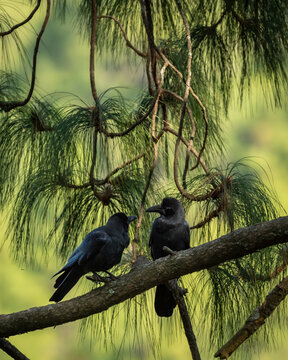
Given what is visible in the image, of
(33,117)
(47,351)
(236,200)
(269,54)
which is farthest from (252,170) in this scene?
(47,351)

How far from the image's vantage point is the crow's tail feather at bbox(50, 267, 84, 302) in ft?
5.84

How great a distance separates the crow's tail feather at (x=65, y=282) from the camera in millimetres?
1779

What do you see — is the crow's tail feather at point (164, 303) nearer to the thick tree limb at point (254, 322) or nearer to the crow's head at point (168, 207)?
the crow's head at point (168, 207)

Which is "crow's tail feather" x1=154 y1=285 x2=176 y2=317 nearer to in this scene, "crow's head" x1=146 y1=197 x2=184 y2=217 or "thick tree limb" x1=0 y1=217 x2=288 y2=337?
"crow's head" x1=146 y1=197 x2=184 y2=217

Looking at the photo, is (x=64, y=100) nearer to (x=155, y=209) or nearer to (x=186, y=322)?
(x=155, y=209)

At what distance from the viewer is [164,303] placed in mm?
1970

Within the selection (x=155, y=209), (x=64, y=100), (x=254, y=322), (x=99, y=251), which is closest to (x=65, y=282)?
(x=99, y=251)

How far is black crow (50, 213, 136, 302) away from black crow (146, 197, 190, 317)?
8 cm

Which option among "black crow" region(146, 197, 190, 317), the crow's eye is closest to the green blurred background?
"black crow" region(146, 197, 190, 317)

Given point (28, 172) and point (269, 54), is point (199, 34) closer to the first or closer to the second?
point (269, 54)

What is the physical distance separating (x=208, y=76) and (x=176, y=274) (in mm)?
823

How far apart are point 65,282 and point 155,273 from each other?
0.35 metres

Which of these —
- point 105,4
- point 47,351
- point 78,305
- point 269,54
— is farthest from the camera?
point 47,351

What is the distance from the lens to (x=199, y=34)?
2127 millimetres
